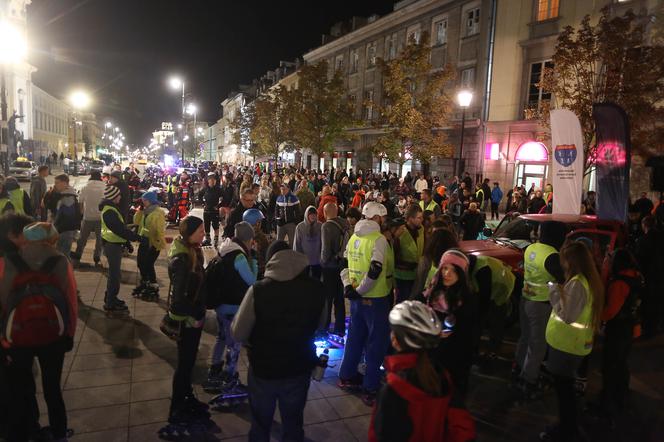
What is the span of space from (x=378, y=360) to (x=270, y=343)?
2.16 metres

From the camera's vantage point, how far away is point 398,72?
22.9 m

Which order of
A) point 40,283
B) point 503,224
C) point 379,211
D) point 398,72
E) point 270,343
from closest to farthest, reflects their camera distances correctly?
point 270,343, point 40,283, point 379,211, point 503,224, point 398,72

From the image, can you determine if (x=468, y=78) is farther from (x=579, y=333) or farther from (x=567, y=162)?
(x=579, y=333)

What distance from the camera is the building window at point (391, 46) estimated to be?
105ft

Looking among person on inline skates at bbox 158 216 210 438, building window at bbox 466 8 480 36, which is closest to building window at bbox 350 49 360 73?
building window at bbox 466 8 480 36

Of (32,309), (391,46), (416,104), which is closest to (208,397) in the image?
(32,309)

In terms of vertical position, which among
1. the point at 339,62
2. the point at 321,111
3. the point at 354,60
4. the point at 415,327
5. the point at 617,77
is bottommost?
the point at 415,327

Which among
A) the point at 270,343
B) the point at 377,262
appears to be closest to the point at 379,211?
the point at 377,262

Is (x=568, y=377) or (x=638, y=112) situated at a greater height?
(x=638, y=112)

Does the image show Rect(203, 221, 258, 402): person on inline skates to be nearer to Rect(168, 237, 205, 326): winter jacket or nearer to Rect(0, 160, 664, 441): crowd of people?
Rect(0, 160, 664, 441): crowd of people

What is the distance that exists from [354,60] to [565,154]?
3057cm

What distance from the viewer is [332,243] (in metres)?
6.30

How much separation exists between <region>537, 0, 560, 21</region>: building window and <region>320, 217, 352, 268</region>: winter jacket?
2011 cm

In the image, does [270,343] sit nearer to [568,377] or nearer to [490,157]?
[568,377]
